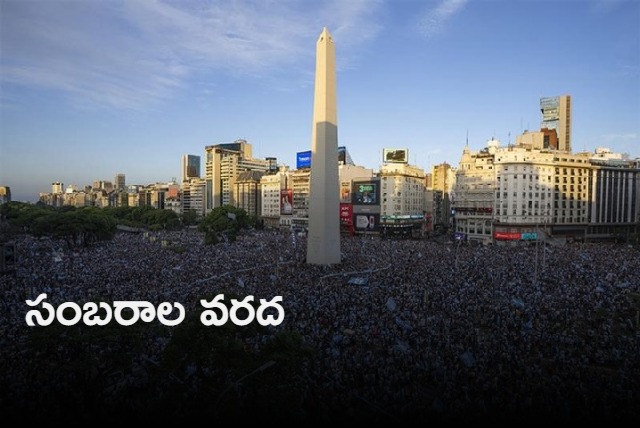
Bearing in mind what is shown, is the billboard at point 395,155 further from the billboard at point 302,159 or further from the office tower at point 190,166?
the office tower at point 190,166

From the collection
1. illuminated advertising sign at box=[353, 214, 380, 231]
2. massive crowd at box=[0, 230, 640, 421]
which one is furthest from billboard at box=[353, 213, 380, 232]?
massive crowd at box=[0, 230, 640, 421]

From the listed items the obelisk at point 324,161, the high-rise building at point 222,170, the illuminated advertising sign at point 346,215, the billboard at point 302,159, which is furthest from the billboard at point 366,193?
the high-rise building at point 222,170

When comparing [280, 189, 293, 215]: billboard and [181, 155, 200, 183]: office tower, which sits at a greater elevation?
[181, 155, 200, 183]: office tower

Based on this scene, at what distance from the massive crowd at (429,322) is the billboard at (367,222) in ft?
122

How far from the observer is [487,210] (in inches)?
2376

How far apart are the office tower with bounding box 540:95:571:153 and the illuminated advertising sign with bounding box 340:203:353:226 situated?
5461 cm

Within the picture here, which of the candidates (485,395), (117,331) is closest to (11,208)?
(117,331)

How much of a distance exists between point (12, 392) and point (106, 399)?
7.23ft

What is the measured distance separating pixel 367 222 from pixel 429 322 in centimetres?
5487

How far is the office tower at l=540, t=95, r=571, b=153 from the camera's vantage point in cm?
9600

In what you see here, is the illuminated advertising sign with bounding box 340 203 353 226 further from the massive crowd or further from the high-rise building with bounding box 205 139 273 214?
→ the high-rise building with bounding box 205 139 273 214

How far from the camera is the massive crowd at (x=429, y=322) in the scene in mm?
10359

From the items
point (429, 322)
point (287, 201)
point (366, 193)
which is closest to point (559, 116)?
point (366, 193)

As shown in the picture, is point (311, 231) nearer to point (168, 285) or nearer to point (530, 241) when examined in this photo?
point (168, 285)
